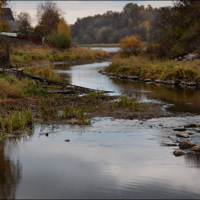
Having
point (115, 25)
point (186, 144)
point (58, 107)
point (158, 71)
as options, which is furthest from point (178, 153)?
point (115, 25)

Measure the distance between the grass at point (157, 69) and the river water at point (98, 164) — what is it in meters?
14.0

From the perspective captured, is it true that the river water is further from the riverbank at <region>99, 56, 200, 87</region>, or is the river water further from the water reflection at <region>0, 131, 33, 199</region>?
the riverbank at <region>99, 56, 200, 87</region>

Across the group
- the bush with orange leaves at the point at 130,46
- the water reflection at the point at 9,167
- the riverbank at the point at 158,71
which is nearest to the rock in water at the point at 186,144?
the water reflection at the point at 9,167

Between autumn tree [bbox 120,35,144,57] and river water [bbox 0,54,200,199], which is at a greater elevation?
autumn tree [bbox 120,35,144,57]

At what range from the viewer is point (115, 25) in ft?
558

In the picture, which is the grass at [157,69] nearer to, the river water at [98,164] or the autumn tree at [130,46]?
the autumn tree at [130,46]

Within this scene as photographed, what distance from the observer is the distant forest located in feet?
511

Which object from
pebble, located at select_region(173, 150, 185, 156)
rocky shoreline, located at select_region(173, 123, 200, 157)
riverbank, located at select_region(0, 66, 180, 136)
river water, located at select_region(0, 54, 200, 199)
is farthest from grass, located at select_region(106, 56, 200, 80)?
pebble, located at select_region(173, 150, 185, 156)

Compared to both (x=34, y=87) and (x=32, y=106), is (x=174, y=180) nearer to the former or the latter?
(x=32, y=106)

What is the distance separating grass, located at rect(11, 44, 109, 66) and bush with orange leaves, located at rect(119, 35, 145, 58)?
9017 millimetres

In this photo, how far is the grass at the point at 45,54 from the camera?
38.8 metres

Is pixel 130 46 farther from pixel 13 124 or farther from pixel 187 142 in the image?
pixel 187 142

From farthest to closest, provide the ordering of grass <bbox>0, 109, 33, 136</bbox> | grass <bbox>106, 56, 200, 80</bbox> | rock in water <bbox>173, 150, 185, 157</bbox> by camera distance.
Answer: grass <bbox>106, 56, 200, 80</bbox> < grass <bbox>0, 109, 33, 136</bbox> < rock in water <bbox>173, 150, 185, 157</bbox>

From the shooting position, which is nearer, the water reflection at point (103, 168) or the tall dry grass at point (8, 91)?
the water reflection at point (103, 168)
